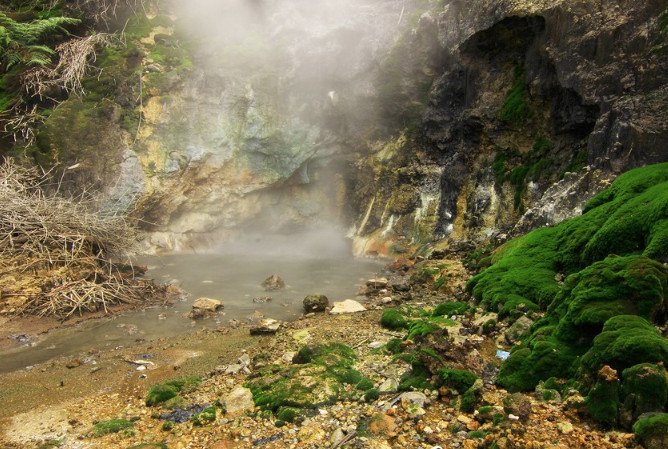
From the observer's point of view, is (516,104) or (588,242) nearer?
(588,242)

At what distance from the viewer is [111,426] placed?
691 cm

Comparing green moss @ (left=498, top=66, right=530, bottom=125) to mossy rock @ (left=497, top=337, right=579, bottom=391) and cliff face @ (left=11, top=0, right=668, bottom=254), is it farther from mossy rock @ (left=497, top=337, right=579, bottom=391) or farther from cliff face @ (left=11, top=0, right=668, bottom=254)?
mossy rock @ (left=497, top=337, right=579, bottom=391)

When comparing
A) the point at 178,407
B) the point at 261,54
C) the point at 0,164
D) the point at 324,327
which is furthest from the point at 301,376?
the point at 261,54

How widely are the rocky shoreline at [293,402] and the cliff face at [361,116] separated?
274 inches

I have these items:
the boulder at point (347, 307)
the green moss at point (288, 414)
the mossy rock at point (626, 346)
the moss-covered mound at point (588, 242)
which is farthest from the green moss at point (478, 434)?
the boulder at point (347, 307)

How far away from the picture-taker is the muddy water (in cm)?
1145

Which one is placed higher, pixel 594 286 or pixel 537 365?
pixel 594 286

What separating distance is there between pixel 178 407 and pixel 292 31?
2412cm

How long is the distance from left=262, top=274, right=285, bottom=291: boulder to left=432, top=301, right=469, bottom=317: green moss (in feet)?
24.6

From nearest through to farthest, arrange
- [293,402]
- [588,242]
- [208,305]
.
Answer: [293,402] < [588,242] < [208,305]

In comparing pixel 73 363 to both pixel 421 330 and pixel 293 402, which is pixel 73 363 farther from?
pixel 421 330

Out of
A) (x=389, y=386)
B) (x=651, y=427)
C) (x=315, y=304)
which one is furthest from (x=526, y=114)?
(x=651, y=427)

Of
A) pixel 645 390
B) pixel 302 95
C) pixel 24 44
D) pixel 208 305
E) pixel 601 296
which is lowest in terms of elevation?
pixel 208 305

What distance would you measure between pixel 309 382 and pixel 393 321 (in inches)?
136
